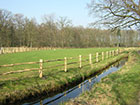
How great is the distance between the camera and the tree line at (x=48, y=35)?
169ft

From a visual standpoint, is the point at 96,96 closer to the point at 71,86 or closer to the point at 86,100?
the point at 86,100

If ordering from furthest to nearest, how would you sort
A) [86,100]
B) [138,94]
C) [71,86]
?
[71,86] < [138,94] < [86,100]

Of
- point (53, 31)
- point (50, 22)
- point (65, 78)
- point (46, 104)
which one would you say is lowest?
point (46, 104)

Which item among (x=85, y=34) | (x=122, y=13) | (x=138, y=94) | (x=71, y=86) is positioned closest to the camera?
(x=138, y=94)

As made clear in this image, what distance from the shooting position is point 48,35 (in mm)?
66312

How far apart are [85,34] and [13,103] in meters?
72.6

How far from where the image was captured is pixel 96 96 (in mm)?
5793

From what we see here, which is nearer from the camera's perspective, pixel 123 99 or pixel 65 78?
pixel 123 99

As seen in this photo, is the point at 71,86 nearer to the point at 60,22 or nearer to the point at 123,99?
the point at 123,99

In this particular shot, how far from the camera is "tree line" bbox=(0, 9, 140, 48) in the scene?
169 ft

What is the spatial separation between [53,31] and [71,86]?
61681 mm

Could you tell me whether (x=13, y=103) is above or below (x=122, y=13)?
below

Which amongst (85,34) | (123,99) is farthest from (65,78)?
(85,34)

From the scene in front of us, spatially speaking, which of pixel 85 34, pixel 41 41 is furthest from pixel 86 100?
pixel 85 34
